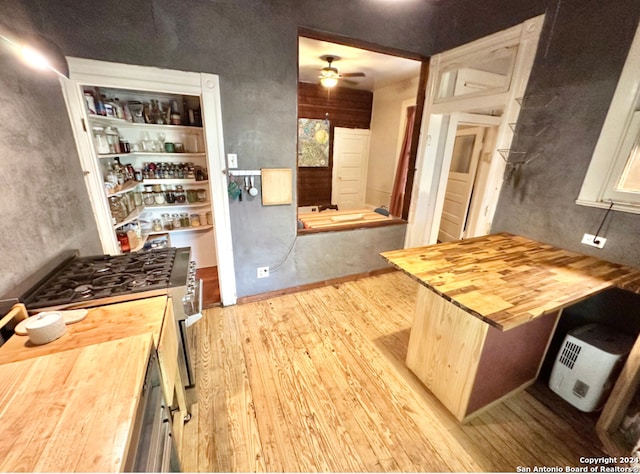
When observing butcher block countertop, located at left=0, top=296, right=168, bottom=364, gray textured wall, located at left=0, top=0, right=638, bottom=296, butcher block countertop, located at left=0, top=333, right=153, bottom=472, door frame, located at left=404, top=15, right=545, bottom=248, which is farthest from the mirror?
butcher block countertop, located at left=0, top=333, right=153, bottom=472

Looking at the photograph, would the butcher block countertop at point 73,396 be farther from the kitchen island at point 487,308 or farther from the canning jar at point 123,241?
the canning jar at point 123,241

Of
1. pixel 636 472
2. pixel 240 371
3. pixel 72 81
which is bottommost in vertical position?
pixel 240 371

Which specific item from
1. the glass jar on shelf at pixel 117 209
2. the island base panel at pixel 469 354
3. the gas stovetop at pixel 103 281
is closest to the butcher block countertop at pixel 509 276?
the island base panel at pixel 469 354

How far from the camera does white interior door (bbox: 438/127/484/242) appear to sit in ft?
11.6

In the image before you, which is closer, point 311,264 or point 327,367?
point 327,367

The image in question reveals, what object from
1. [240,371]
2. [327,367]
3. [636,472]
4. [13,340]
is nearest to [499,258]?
[636,472]

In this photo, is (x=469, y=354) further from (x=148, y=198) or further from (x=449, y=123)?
(x=148, y=198)

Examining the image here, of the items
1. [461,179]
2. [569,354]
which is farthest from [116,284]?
[461,179]

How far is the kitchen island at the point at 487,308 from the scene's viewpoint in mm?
1238

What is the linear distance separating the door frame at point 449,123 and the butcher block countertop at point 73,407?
2.58 meters

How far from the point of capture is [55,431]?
62cm

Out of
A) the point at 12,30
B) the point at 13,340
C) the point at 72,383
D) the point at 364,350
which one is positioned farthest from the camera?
the point at 364,350

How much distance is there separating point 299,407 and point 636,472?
157 centimetres

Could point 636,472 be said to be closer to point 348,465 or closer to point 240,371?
point 348,465
